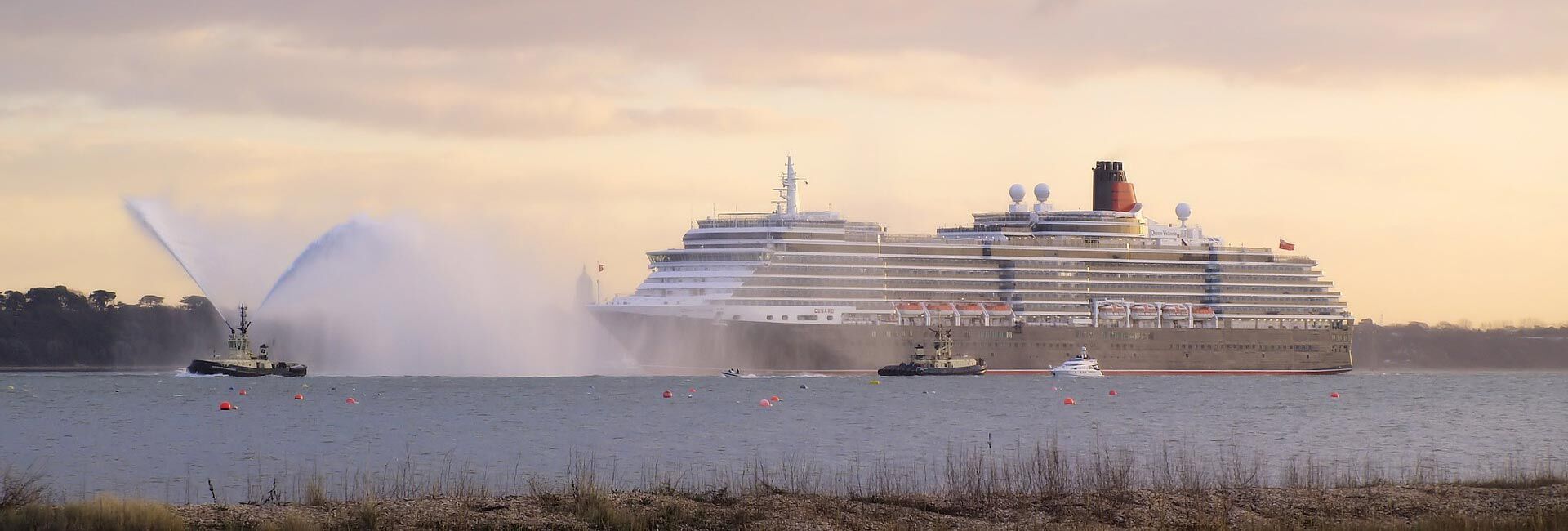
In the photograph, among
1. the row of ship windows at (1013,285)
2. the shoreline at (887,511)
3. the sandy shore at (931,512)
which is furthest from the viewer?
the row of ship windows at (1013,285)

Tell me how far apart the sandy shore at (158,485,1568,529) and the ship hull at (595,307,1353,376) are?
244 ft

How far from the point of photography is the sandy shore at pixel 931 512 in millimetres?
24531

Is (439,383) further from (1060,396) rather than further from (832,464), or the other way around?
(832,464)

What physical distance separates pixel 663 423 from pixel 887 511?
32.3 m

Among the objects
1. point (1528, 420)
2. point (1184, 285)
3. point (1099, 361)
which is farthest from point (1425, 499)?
point (1184, 285)

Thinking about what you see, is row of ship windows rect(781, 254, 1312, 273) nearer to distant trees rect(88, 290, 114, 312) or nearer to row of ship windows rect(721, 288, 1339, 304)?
row of ship windows rect(721, 288, 1339, 304)

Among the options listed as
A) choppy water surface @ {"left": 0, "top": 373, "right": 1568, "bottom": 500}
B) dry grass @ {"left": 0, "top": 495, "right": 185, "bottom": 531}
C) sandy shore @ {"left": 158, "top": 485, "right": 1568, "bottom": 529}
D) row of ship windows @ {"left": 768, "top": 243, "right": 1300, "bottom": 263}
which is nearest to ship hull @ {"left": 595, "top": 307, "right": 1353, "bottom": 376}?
row of ship windows @ {"left": 768, "top": 243, "right": 1300, "bottom": 263}

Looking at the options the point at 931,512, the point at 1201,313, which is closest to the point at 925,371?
the point at 1201,313

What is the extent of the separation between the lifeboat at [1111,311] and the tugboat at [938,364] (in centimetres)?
1513

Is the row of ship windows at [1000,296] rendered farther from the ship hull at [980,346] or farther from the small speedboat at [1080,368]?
the small speedboat at [1080,368]

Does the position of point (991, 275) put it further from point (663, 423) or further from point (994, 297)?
point (663, 423)

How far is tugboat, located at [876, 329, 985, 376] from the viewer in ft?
328

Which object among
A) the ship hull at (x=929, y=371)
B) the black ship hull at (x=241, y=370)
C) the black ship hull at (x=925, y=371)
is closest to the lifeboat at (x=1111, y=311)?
the ship hull at (x=929, y=371)

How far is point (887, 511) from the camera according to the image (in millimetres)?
26891
